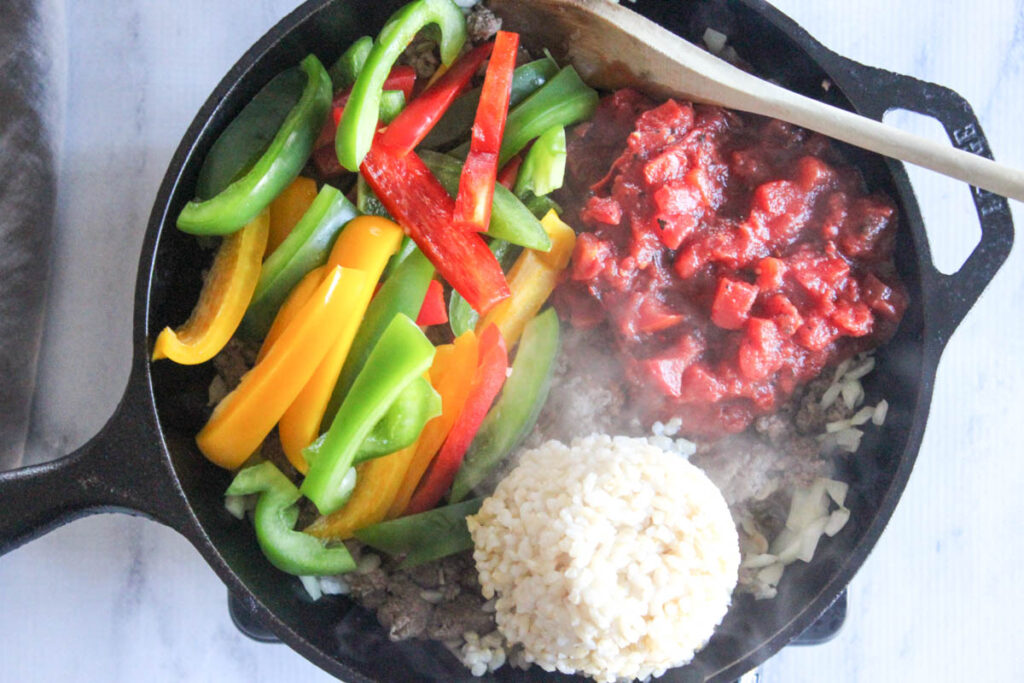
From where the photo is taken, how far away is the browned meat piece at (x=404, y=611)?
1.91 meters

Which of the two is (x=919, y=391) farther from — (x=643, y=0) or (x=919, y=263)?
(x=643, y=0)

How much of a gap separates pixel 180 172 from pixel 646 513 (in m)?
1.18

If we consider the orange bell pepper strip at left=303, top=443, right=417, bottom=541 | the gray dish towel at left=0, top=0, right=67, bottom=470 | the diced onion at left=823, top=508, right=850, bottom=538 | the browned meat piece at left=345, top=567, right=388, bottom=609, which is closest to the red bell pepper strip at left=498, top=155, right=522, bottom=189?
the orange bell pepper strip at left=303, top=443, right=417, bottom=541

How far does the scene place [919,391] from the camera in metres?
1.79

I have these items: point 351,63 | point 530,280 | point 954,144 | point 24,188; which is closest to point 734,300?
point 530,280

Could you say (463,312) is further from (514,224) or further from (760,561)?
(760,561)

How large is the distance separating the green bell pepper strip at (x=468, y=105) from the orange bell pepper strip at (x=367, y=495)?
73cm

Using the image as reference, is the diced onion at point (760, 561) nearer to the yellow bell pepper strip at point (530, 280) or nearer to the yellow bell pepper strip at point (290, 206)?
the yellow bell pepper strip at point (530, 280)

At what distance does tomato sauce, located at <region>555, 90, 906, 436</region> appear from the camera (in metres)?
1.82

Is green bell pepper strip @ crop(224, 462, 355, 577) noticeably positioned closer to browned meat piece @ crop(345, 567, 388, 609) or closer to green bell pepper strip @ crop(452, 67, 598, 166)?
browned meat piece @ crop(345, 567, 388, 609)

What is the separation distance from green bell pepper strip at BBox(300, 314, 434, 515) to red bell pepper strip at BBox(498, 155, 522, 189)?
468mm

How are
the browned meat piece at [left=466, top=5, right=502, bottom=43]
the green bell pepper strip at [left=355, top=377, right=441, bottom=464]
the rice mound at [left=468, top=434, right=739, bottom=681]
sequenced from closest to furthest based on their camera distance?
the rice mound at [left=468, top=434, right=739, bottom=681] → the green bell pepper strip at [left=355, top=377, right=441, bottom=464] → the browned meat piece at [left=466, top=5, right=502, bottom=43]

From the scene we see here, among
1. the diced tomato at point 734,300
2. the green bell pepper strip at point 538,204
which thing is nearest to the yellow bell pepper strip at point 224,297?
the green bell pepper strip at point 538,204

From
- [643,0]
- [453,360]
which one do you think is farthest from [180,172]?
[643,0]
